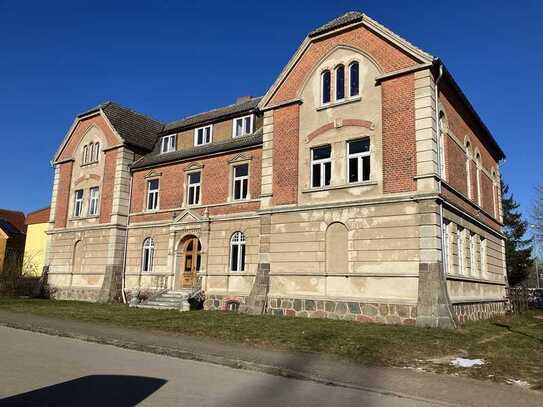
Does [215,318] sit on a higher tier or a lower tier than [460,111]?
lower

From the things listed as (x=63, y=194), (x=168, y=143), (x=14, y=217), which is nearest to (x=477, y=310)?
(x=168, y=143)

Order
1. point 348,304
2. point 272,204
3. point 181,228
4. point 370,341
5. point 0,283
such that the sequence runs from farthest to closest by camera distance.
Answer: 1. point 0,283
2. point 181,228
3. point 272,204
4. point 348,304
5. point 370,341

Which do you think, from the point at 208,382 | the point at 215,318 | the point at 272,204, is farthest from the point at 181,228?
the point at 208,382

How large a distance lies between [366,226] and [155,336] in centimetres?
880

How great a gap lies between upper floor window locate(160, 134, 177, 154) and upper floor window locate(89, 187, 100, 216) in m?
5.10

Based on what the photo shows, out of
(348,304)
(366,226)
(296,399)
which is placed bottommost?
(296,399)

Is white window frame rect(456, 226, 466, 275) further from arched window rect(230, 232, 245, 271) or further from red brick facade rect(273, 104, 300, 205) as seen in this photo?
arched window rect(230, 232, 245, 271)

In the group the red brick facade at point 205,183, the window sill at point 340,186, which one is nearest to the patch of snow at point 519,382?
the window sill at point 340,186

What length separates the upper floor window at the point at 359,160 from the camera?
1856 cm

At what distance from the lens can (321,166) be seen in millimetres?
19844

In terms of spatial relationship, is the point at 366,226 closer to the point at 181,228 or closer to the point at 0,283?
the point at 181,228

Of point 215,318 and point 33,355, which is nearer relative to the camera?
point 33,355

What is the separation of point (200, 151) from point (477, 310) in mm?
15746

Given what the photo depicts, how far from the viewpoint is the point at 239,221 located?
917 inches
